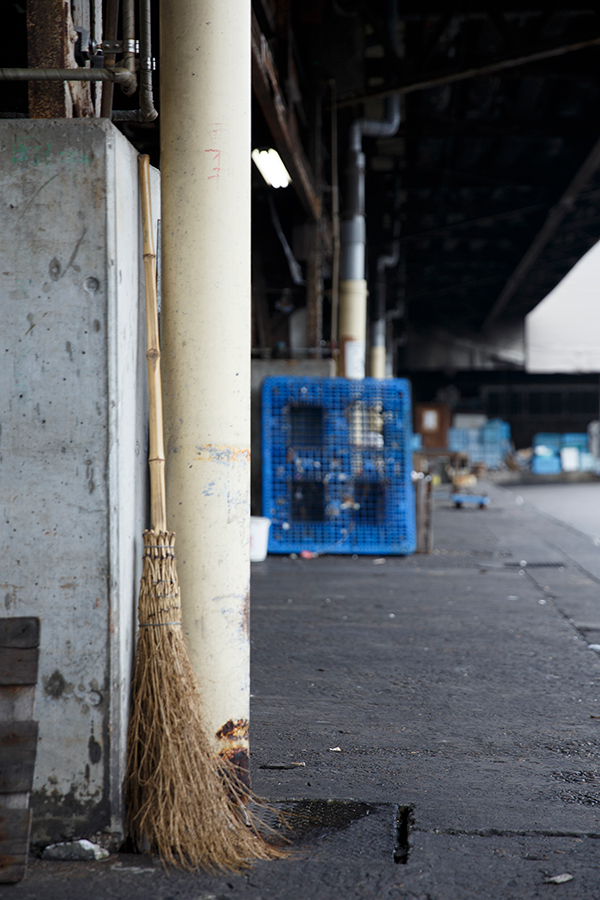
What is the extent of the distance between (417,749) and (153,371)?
6.33 ft

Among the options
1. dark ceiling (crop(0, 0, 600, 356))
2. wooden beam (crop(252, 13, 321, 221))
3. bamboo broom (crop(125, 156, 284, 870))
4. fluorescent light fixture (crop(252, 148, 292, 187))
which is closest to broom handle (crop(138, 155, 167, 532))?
bamboo broom (crop(125, 156, 284, 870))

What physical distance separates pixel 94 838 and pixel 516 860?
131 centimetres

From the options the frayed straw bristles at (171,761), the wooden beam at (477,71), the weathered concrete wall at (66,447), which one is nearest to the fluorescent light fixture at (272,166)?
the wooden beam at (477,71)

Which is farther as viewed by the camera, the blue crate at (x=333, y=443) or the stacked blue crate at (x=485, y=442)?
the stacked blue crate at (x=485, y=442)

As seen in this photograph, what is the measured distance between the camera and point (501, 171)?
16.5 meters

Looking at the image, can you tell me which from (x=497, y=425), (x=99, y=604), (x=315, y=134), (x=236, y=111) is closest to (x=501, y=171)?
(x=315, y=134)

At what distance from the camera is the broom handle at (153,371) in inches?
102

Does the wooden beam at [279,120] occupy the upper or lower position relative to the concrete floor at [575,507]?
upper

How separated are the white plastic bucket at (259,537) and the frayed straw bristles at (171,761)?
17.4 ft

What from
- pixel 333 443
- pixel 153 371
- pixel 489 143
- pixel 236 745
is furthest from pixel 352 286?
pixel 236 745

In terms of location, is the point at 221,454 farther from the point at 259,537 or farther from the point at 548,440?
the point at 548,440

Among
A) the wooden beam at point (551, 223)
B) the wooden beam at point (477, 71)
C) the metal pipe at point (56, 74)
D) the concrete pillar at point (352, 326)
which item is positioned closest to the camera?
the metal pipe at point (56, 74)

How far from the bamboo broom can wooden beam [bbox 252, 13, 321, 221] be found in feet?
15.6

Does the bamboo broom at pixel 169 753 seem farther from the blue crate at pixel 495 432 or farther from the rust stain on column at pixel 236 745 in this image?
the blue crate at pixel 495 432
